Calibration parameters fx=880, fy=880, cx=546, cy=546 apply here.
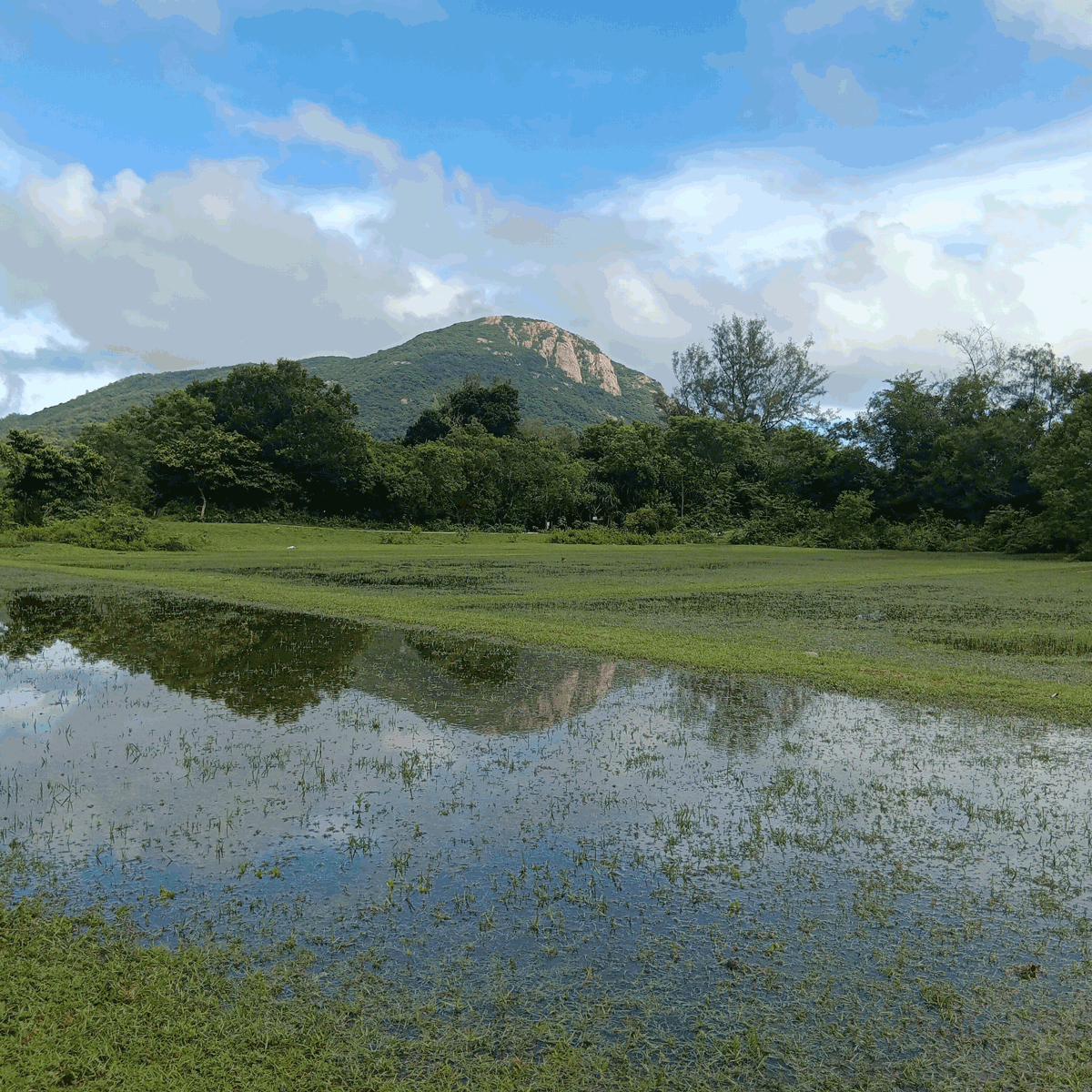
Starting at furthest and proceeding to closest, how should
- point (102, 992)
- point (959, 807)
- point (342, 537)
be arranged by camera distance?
point (342, 537)
point (959, 807)
point (102, 992)

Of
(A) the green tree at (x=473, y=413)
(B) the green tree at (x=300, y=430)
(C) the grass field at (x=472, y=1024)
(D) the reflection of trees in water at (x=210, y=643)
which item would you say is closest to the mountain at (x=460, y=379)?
(A) the green tree at (x=473, y=413)

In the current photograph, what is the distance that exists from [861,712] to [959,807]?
10.3ft

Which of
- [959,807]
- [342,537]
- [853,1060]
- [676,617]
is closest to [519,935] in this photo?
[853,1060]

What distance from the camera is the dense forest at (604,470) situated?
49.5 meters

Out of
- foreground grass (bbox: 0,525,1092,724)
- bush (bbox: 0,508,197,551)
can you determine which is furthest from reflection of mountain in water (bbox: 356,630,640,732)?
bush (bbox: 0,508,197,551)

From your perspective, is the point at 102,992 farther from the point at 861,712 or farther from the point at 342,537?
the point at 342,537

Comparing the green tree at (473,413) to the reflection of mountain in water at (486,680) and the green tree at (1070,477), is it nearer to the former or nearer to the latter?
the green tree at (1070,477)

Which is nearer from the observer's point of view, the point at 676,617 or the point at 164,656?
the point at 164,656

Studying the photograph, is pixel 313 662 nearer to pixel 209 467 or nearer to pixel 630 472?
pixel 209 467

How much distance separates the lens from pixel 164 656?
13453mm

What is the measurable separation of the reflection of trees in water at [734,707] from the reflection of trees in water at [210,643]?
4.35 m

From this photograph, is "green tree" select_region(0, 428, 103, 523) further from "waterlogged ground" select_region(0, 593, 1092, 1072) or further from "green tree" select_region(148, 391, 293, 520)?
"waterlogged ground" select_region(0, 593, 1092, 1072)

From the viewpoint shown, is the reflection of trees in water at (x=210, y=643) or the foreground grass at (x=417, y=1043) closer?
the foreground grass at (x=417, y=1043)

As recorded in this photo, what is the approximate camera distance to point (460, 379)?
136m
